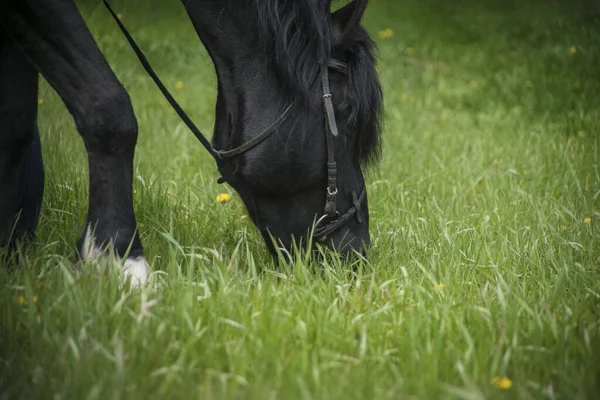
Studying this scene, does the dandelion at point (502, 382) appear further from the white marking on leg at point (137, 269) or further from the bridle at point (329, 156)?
the white marking on leg at point (137, 269)

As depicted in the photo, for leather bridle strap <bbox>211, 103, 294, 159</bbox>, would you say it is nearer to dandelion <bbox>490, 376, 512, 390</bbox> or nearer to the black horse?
the black horse

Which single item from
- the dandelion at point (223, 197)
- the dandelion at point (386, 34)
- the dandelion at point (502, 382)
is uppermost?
the dandelion at point (386, 34)

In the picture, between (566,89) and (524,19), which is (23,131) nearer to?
(566,89)

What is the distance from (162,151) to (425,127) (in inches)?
89.9

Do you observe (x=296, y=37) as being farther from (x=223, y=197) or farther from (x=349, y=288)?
(x=223, y=197)

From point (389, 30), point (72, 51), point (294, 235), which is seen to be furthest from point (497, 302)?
point (389, 30)

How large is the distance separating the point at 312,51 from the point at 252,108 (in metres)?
0.29

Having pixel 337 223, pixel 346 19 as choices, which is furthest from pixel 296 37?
pixel 337 223

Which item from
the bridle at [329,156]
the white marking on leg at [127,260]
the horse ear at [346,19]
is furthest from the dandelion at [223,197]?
the horse ear at [346,19]

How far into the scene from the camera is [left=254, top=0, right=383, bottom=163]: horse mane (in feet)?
8.14

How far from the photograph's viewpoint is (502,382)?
1.81 metres

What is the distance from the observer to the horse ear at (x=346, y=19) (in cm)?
252

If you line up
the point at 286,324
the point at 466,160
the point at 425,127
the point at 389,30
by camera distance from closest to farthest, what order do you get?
the point at 286,324
the point at 466,160
the point at 425,127
the point at 389,30

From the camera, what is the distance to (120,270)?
7.63 ft
